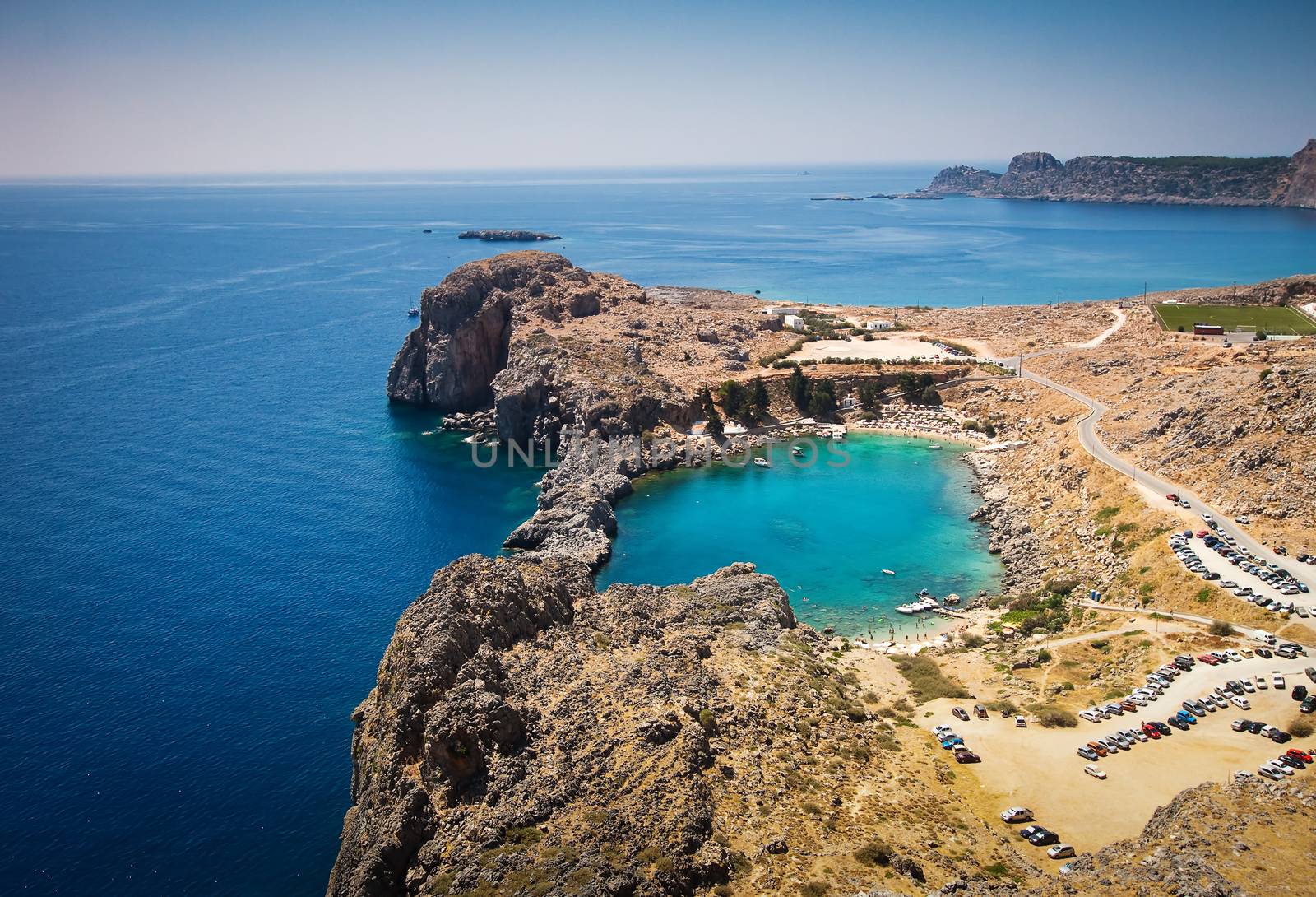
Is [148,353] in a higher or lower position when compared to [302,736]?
higher

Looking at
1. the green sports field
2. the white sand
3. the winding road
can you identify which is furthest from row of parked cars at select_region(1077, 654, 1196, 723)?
the green sports field

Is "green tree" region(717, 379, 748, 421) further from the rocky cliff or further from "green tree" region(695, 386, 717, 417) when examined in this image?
the rocky cliff

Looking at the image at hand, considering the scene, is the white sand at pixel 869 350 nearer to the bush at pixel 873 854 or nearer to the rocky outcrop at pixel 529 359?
the rocky outcrop at pixel 529 359

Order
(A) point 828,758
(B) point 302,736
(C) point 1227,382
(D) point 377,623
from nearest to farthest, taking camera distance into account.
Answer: (A) point 828,758, (B) point 302,736, (D) point 377,623, (C) point 1227,382

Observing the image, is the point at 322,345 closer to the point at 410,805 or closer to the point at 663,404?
the point at 663,404

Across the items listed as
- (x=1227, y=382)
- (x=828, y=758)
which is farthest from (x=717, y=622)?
(x=1227, y=382)

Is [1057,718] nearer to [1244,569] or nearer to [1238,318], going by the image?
[1244,569]
